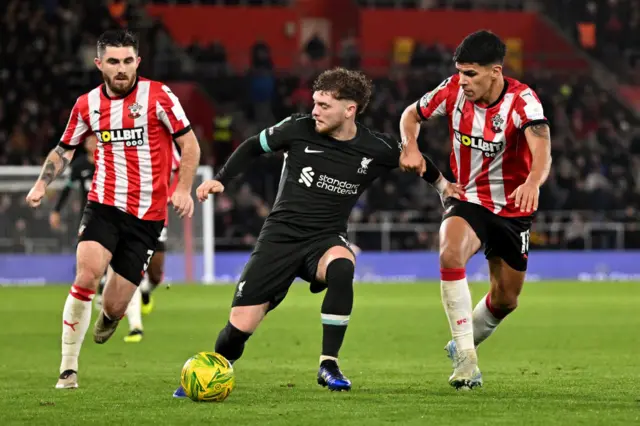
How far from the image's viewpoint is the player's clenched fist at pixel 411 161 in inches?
289

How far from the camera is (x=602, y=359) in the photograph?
954 cm

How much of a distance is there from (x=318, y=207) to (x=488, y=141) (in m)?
1.16

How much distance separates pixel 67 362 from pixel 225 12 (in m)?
21.6

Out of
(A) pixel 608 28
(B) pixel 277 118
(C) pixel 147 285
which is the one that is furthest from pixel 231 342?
(A) pixel 608 28

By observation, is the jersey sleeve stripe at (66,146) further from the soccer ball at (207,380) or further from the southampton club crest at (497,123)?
the southampton club crest at (497,123)

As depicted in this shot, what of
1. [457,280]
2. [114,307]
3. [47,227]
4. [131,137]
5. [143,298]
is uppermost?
[131,137]

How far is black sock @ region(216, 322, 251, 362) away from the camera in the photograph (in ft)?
23.1

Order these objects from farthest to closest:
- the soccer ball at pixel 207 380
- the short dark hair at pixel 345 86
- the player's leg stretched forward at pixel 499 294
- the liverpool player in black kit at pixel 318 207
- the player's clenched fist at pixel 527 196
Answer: the player's leg stretched forward at pixel 499 294
the short dark hair at pixel 345 86
the liverpool player in black kit at pixel 318 207
the player's clenched fist at pixel 527 196
the soccer ball at pixel 207 380

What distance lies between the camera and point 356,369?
8.83m

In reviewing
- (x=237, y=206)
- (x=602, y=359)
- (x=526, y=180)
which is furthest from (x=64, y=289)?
(x=526, y=180)

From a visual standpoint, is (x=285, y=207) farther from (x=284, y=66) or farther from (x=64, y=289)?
(x=284, y=66)

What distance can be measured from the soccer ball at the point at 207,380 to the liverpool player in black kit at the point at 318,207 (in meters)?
0.41

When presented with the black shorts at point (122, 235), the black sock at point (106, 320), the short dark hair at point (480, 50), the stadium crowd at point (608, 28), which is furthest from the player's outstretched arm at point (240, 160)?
the stadium crowd at point (608, 28)

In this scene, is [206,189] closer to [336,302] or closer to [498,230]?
[336,302]
